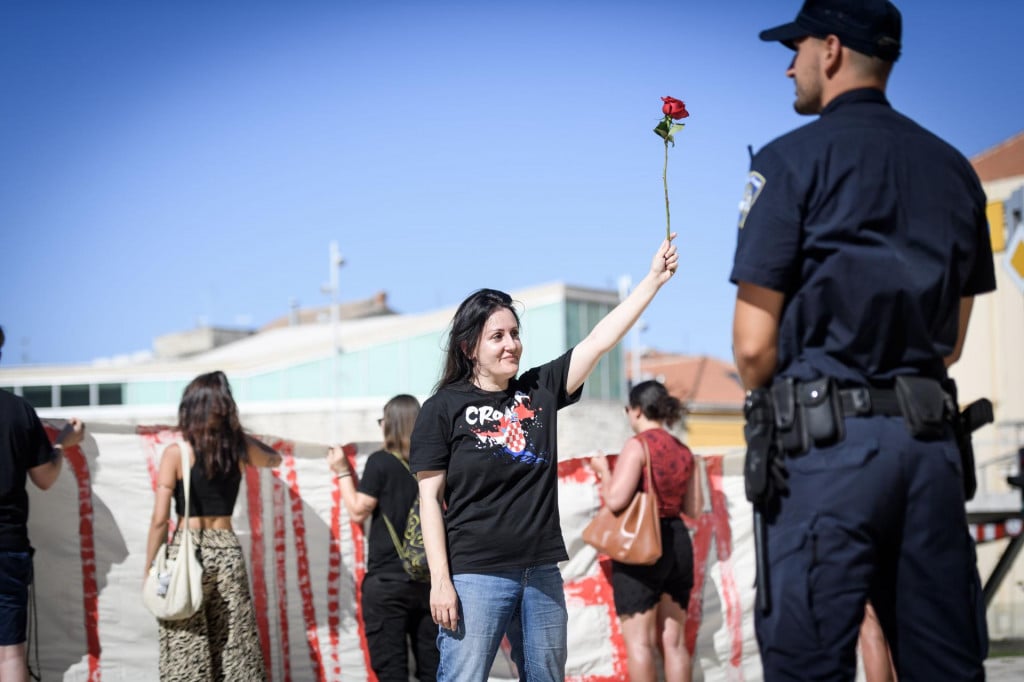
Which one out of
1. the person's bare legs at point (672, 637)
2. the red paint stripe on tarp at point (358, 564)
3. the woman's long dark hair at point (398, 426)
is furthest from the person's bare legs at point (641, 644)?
the red paint stripe on tarp at point (358, 564)

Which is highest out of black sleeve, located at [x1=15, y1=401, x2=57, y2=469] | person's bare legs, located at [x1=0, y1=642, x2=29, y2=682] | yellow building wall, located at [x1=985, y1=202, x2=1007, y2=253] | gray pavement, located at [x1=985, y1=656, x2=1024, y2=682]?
yellow building wall, located at [x1=985, y1=202, x2=1007, y2=253]

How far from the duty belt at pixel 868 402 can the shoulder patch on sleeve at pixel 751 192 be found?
0.54 m

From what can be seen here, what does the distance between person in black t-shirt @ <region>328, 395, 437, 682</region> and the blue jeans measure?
5.63ft

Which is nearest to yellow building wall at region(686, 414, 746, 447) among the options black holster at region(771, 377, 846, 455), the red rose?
the red rose

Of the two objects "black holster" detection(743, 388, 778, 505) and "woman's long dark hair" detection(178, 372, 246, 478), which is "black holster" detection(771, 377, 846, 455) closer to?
"black holster" detection(743, 388, 778, 505)

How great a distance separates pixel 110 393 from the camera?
6469cm

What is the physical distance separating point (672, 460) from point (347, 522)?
230 centimetres

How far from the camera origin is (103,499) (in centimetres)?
725

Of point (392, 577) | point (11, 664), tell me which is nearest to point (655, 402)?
point (392, 577)

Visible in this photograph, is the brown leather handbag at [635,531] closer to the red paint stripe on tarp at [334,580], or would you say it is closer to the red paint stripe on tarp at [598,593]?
the red paint stripe on tarp at [598,593]

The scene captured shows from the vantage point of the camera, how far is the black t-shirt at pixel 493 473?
439 centimetres

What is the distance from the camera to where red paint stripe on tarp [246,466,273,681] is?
7398 mm

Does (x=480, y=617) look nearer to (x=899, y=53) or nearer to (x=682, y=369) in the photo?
(x=899, y=53)

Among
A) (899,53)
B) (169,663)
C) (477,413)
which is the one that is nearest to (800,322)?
(899,53)
